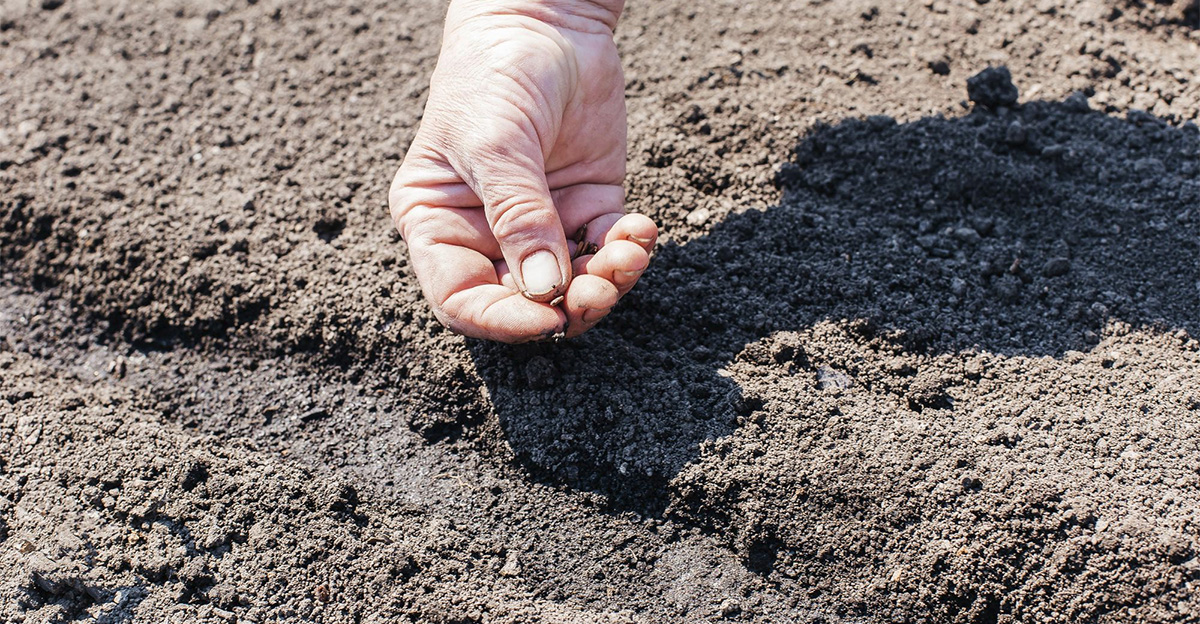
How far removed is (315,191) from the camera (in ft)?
8.80

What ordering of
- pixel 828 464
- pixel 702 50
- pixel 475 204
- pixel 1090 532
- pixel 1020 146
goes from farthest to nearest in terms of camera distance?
pixel 702 50, pixel 1020 146, pixel 475 204, pixel 828 464, pixel 1090 532

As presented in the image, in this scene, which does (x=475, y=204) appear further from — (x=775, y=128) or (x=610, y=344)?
(x=775, y=128)

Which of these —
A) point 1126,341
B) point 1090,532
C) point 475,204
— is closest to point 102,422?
point 475,204

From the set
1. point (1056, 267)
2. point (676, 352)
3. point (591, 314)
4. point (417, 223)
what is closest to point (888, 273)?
point (1056, 267)

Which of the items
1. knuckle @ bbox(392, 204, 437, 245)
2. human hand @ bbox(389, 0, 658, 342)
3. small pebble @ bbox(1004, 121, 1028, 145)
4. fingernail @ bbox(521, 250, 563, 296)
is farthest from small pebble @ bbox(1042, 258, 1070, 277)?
knuckle @ bbox(392, 204, 437, 245)

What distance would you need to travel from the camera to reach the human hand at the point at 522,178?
1789 mm

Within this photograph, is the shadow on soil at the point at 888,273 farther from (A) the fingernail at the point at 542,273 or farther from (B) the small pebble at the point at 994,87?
(A) the fingernail at the point at 542,273

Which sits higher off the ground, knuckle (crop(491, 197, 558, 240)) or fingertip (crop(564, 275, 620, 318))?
knuckle (crop(491, 197, 558, 240))

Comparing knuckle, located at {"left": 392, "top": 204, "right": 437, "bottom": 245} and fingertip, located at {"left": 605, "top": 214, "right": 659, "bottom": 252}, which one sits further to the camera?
knuckle, located at {"left": 392, "top": 204, "right": 437, "bottom": 245}

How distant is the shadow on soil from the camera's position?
2.07 metres

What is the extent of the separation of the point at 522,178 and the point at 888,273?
3.48 ft

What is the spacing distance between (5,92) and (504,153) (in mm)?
2397

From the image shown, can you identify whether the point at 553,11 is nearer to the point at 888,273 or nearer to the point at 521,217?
the point at 521,217

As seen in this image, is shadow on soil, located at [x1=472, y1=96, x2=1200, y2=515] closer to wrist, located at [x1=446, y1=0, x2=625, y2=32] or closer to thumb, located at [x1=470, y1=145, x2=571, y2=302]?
thumb, located at [x1=470, y1=145, x2=571, y2=302]
